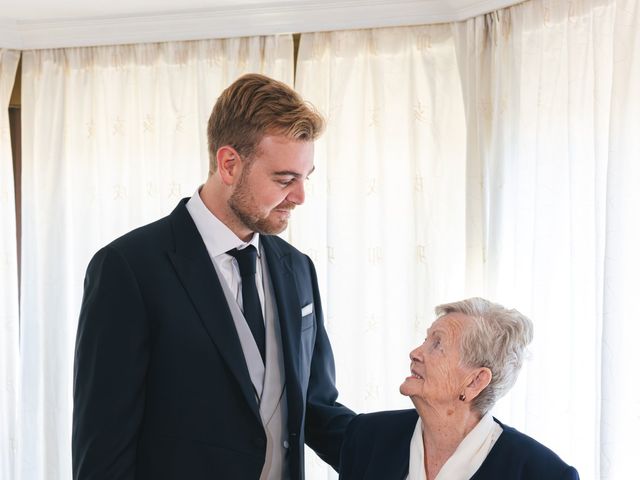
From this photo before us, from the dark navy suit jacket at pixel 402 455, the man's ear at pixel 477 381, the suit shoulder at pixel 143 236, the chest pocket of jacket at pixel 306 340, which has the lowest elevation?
the dark navy suit jacket at pixel 402 455

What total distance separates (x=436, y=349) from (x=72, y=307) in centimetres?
258

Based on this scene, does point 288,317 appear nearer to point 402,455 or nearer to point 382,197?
point 402,455

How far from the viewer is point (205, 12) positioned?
364 cm

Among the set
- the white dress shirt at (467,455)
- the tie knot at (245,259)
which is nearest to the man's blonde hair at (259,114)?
the tie knot at (245,259)

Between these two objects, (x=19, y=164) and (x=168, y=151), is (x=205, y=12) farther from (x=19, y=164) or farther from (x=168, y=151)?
(x=19, y=164)

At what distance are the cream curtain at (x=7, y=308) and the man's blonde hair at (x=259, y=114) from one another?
255 cm

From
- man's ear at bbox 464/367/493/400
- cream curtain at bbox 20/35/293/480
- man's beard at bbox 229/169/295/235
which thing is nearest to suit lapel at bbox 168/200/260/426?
man's beard at bbox 229/169/295/235

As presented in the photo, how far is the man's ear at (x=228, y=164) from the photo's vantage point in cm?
187

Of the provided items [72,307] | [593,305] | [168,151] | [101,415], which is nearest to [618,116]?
[593,305]

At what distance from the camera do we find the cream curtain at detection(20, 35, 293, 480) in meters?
3.89

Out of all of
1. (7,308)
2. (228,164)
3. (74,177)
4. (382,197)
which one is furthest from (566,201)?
(7,308)

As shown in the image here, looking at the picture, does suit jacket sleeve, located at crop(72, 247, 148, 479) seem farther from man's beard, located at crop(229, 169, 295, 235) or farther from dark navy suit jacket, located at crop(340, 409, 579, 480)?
dark navy suit jacket, located at crop(340, 409, 579, 480)

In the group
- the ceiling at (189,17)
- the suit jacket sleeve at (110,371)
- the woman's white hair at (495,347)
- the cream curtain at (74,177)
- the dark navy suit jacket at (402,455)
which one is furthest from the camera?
the cream curtain at (74,177)

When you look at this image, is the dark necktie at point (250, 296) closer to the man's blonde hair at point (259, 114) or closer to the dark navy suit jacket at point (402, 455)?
the man's blonde hair at point (259, 114)
